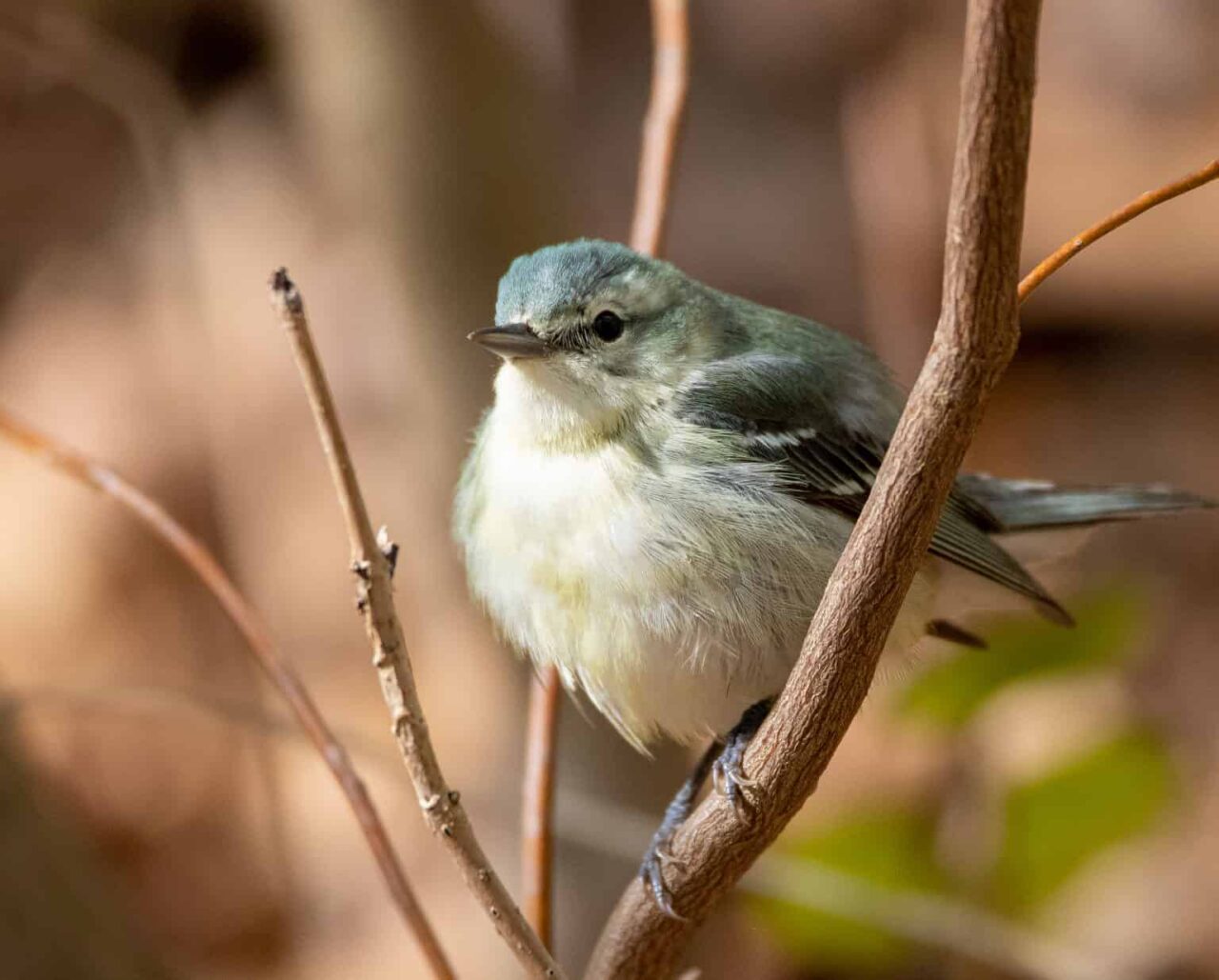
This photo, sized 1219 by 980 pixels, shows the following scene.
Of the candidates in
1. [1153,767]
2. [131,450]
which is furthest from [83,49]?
[1153,767]

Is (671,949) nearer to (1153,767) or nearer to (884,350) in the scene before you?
(1153,767)

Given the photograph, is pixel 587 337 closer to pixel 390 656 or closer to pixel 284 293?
pixel 390 656

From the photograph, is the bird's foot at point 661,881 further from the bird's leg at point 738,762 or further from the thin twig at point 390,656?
the thin twig at point 390,656

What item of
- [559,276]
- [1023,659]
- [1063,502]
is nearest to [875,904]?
[1023,659]

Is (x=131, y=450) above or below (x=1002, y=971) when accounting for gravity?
above

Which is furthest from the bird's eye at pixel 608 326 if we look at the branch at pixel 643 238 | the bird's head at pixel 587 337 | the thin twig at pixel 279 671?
the thin twig at pixel 279 671

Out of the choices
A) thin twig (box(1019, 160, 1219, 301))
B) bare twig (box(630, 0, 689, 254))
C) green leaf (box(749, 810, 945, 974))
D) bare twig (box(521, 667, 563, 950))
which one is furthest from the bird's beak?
green leaf (box(749, 810, 945, 974))
